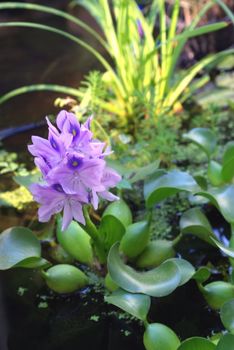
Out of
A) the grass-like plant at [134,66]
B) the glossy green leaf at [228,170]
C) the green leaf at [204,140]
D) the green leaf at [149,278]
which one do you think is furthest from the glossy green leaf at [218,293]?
the grass-like plant at [134,66]

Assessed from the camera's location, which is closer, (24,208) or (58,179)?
(58,179)

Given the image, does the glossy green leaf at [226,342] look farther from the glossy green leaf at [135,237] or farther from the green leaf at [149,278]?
the glossy green leaf at [135,237]

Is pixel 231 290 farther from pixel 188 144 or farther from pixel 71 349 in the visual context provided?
pixel 188 144

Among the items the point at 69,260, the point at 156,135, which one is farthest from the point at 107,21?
the point at 69,260

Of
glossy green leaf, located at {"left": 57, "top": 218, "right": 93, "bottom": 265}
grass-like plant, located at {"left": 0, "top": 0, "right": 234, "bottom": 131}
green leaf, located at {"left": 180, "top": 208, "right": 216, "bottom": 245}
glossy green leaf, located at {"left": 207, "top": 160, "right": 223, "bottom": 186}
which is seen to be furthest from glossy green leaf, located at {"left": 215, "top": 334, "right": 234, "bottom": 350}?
grass-like plant, located at {"left": 0, "top": 0, "right": 234, "bottom": 131}

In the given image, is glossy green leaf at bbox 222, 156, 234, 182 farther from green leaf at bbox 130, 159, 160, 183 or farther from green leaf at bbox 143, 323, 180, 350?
green leaf at bbox 143, 323, 180, 350
